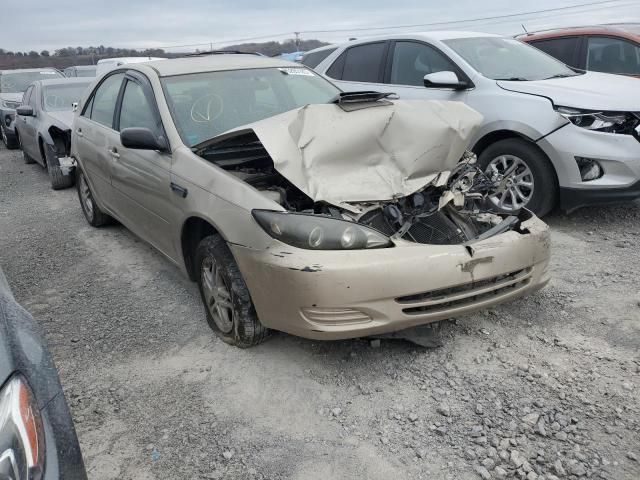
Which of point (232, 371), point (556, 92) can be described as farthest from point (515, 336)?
point (556, 92)

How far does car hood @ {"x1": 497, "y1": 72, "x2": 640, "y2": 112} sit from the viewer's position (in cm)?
454

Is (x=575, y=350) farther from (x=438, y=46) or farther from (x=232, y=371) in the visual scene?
(x=438, y=46)

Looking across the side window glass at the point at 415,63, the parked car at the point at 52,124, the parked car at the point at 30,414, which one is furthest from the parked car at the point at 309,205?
the parked car at the point at 52,124

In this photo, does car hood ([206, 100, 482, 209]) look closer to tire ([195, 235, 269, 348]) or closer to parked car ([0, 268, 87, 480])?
tire ([195, 235, 269, 348])

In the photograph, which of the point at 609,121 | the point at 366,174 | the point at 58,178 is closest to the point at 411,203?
the point at 366,174

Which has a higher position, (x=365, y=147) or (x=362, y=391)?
(x=365, y=147)

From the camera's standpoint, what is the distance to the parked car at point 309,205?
103 inches

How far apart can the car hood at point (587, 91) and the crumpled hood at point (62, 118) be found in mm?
5752

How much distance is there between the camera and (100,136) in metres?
4.60

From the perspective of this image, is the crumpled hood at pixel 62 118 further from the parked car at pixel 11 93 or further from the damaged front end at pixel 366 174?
the damaged front end at pixel 366 174

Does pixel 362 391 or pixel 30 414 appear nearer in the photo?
pixel 30 414

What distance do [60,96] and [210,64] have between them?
18.4 feet

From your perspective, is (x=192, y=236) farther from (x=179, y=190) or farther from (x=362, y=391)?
(x=362, y=391)

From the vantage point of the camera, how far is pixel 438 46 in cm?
559
